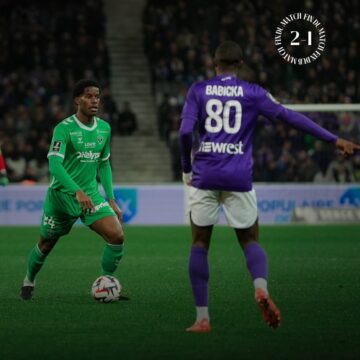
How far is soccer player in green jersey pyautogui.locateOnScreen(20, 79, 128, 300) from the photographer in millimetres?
9859

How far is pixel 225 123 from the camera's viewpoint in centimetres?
783

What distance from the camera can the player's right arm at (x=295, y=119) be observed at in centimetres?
763

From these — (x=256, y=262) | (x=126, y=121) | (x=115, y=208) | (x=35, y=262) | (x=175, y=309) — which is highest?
(x=256, y=262)

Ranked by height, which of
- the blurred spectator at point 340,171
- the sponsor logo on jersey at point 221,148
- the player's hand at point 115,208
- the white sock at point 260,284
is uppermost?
the sponsor logo on jersey at point 221,148

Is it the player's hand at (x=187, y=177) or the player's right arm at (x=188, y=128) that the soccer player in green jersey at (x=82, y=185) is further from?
the player's right arm at (x=188, y=128)

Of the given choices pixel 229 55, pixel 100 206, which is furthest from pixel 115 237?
pixel 229 55

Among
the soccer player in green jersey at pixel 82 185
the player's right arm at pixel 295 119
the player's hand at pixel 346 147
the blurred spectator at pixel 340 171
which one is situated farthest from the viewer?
the blurred spectator at pixel 340 171

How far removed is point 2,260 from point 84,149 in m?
5.14

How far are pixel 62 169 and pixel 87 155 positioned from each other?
48 cm

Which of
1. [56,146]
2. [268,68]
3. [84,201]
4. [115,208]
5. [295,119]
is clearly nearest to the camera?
[295,119]

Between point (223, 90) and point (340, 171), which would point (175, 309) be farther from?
point (340, 171)

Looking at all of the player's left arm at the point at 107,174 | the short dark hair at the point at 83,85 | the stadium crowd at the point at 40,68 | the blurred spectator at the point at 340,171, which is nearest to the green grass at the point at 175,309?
the player's left arm at the point at 107,174

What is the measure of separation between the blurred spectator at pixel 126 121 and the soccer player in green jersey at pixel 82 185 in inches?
639

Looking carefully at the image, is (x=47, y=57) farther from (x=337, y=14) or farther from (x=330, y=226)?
(x=330, y=226)
